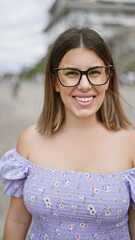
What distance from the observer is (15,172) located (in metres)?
1.78

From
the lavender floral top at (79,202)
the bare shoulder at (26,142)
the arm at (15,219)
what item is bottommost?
the arm at (15,219)

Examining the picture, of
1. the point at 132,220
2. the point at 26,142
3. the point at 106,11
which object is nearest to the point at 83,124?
the point at 26,142

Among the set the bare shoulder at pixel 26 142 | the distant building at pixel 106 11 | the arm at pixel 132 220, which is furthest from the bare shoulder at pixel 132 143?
the distant building at pixel 106 11

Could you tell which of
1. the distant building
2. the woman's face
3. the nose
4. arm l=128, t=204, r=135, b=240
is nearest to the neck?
the woman's face

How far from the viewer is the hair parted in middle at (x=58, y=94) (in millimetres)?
1636

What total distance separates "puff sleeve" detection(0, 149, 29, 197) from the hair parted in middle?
0.75 ft

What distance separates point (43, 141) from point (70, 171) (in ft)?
0.97

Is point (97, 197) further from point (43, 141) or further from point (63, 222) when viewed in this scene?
point (43, 141)

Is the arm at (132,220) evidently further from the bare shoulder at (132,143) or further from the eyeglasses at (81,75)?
the eyeglasses at (81,75)

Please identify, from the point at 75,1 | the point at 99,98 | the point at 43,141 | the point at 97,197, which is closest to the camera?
the point at 97,197

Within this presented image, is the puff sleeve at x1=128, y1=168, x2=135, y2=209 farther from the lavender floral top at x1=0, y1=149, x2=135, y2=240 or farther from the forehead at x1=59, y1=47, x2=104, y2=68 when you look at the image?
the forehead at x1=59, y1=47, x2=104, y2=68

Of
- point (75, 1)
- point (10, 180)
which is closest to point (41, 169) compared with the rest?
point (10, 180)

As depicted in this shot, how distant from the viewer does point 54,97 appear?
190 cm

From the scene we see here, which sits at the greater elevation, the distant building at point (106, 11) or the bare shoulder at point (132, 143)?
the distant building at point (106, 11)
